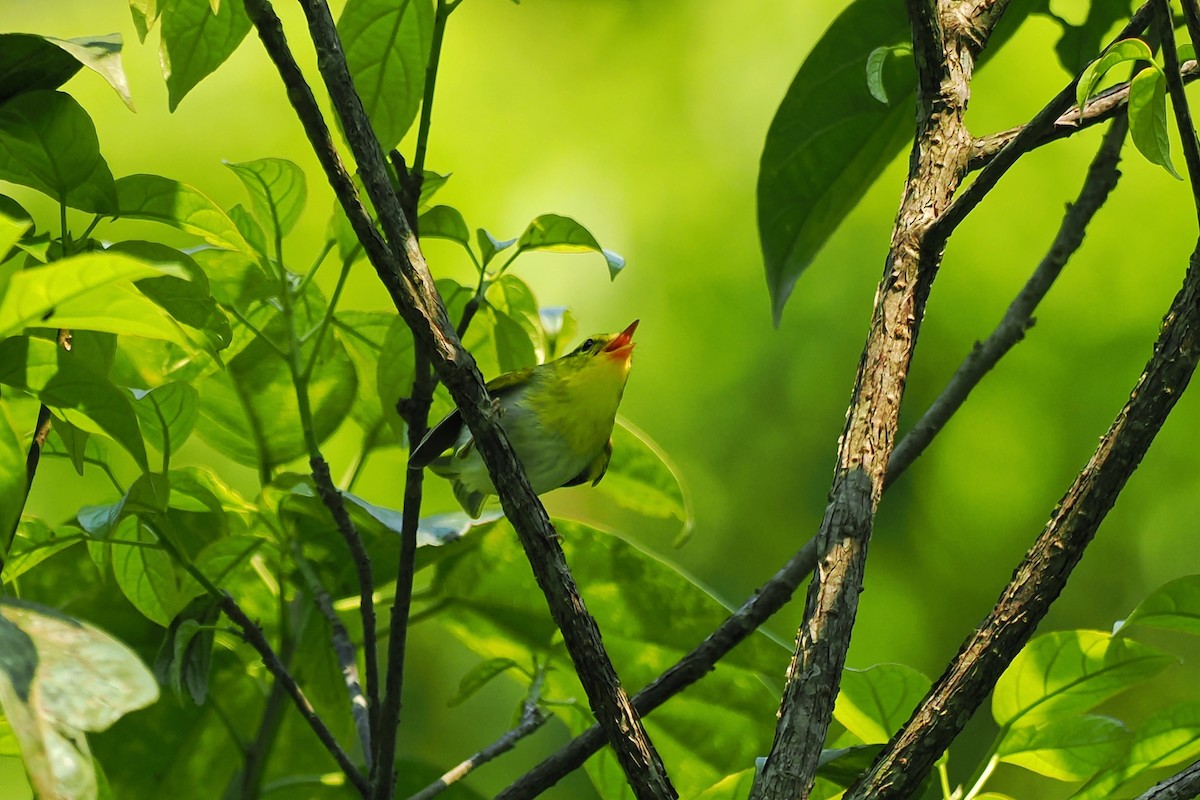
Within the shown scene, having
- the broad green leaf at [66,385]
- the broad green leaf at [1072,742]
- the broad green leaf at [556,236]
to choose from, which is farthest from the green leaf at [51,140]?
the broad green leaf at [1072,742]

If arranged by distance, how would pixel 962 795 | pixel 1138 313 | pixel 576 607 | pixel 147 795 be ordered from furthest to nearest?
1. pixel 1138 313
2. pixel 147 795
3. pixel 962 795
4. pixel 576 607

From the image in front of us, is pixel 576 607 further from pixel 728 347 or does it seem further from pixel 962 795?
pixel 728 347

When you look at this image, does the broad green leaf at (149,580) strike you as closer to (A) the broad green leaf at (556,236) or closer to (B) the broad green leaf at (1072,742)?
(A) the broad green leaf at (556,236)

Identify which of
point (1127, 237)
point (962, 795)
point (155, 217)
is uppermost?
point (1127, 237)

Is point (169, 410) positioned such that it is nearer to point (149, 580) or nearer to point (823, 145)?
point (149, 580)

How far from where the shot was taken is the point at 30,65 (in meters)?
0.53

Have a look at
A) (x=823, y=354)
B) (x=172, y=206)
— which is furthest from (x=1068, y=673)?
(x=823, y=354)

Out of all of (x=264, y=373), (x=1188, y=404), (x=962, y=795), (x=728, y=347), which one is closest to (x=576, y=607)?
(x=962, y=795)

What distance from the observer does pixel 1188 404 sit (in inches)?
65.9

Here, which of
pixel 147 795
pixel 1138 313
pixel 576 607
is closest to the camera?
pixel 576 607

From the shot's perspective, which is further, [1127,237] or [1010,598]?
[1127,237]

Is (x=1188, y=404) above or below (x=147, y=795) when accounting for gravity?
above

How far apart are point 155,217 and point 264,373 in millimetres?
195

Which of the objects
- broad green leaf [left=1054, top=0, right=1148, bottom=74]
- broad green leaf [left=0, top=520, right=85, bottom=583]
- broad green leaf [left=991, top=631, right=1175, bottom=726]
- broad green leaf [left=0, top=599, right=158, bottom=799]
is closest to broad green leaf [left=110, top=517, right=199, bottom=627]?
broad green leaf [left=0, top=520, right=85, bottom=583]
